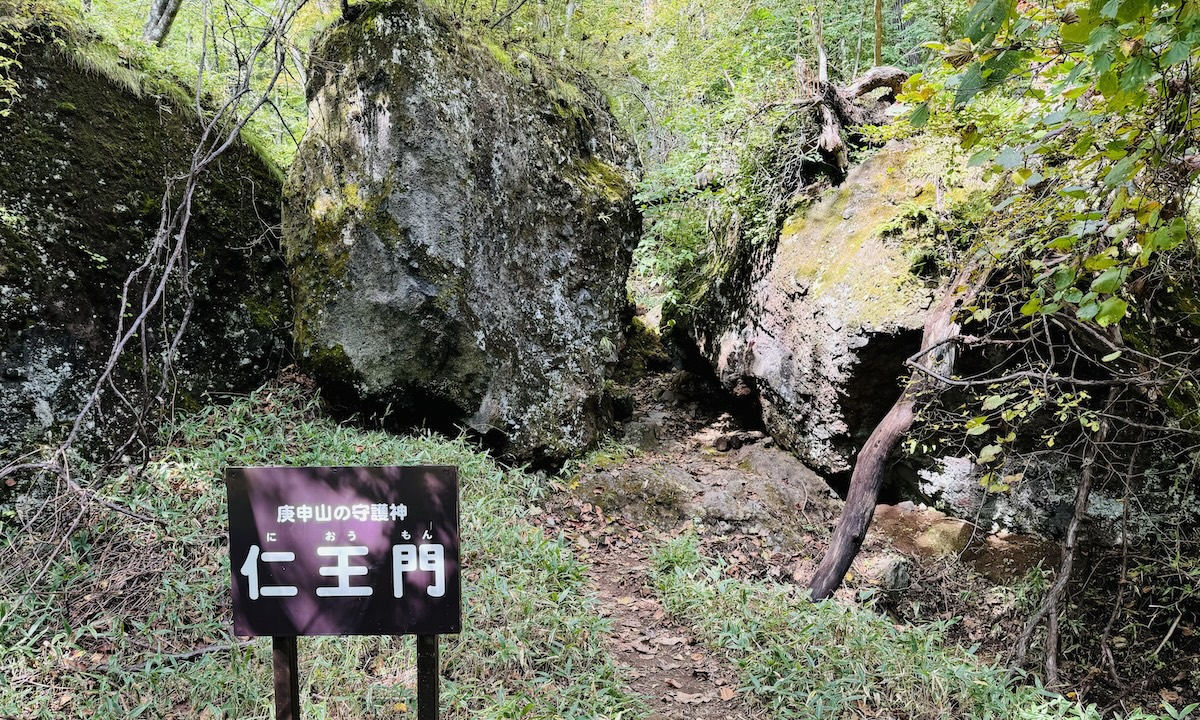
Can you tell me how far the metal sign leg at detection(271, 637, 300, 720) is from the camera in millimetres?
2316

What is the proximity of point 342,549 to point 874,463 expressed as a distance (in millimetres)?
4365

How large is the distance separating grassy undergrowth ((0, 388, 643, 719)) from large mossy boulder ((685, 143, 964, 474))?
11.1 feet

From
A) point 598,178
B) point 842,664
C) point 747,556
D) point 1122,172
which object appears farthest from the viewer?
point 598,178

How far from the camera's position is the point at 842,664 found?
12.9 ft

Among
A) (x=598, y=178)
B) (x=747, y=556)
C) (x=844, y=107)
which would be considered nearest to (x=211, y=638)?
(x=747, y=556)

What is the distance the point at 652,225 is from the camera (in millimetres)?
9102

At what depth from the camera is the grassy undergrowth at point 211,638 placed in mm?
3289

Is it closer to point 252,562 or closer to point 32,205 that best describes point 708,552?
point 252,562

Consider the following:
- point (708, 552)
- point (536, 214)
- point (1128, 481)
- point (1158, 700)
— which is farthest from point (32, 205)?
point (1158, 700)

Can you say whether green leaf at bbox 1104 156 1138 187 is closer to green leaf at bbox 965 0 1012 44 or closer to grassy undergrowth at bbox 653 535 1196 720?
green leaf at bbox 965 0 1012 44

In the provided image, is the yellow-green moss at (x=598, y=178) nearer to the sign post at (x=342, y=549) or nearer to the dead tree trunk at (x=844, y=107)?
the dead tree trunk at (x=844, y=107)

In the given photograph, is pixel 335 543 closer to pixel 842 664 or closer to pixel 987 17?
pixel 987 17

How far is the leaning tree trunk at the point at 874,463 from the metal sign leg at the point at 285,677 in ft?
13.2

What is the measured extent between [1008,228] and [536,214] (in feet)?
15.7
